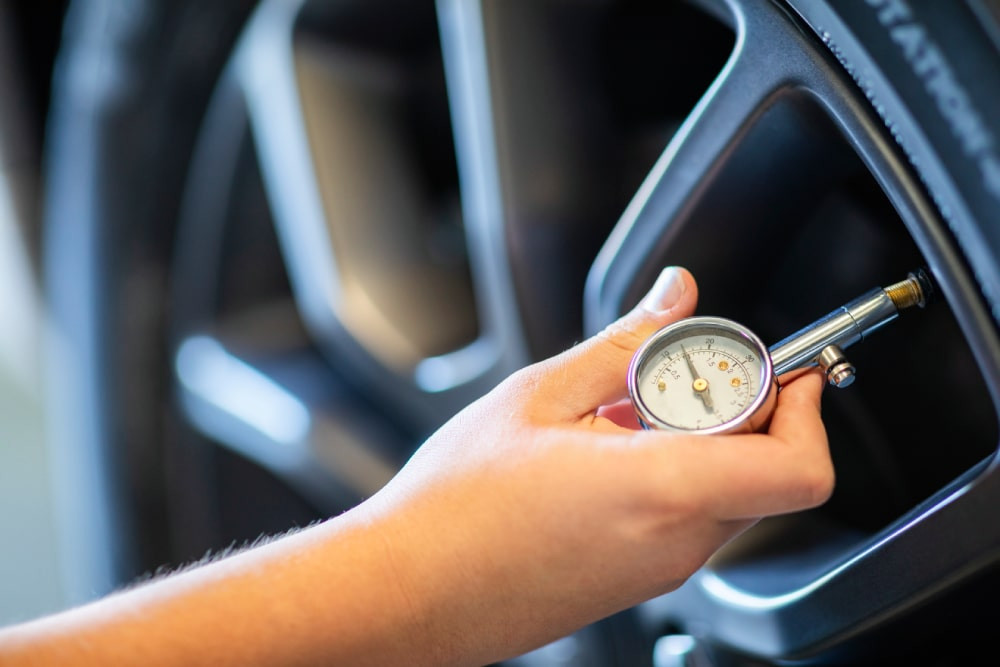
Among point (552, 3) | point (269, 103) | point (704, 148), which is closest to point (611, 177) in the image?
point (552, 3)

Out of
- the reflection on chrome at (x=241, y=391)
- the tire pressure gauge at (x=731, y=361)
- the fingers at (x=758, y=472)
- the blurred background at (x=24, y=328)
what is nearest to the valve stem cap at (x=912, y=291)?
the tire pressure gauge at (x=731, y=361)

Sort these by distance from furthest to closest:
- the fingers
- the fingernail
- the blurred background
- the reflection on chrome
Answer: the blurred background, the reflection on chrome, the fingernail, the fingers

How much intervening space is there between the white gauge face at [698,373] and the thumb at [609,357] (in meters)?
0.01

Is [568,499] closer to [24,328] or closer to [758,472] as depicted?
[758,472]

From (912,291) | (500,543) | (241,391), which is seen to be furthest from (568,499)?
(241,391)

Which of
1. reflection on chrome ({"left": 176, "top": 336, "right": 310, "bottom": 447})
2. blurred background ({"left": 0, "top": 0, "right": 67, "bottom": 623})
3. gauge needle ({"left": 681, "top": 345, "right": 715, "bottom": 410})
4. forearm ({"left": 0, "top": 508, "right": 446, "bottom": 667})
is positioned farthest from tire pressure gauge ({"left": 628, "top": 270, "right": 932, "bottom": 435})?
blurred background ({"left": 0, "top": 0, "right": 67, "bottom": 623})

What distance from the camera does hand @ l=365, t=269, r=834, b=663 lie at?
54cm

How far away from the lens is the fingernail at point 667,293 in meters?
0.66

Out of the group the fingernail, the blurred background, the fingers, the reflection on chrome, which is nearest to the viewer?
the fingers

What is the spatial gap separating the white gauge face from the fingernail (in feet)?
0.08

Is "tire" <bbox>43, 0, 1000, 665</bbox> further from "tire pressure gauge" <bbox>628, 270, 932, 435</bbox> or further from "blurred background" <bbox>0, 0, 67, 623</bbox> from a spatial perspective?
"blurred background" <bbox>0, 0, 67, 623</bbox>

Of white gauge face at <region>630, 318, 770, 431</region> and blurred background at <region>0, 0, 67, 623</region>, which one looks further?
blurred background at <region>0, 0, 67, 623</region>

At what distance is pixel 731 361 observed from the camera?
64 cm

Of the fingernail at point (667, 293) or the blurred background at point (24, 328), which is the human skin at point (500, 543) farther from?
the blurred background at point (24, 328)
